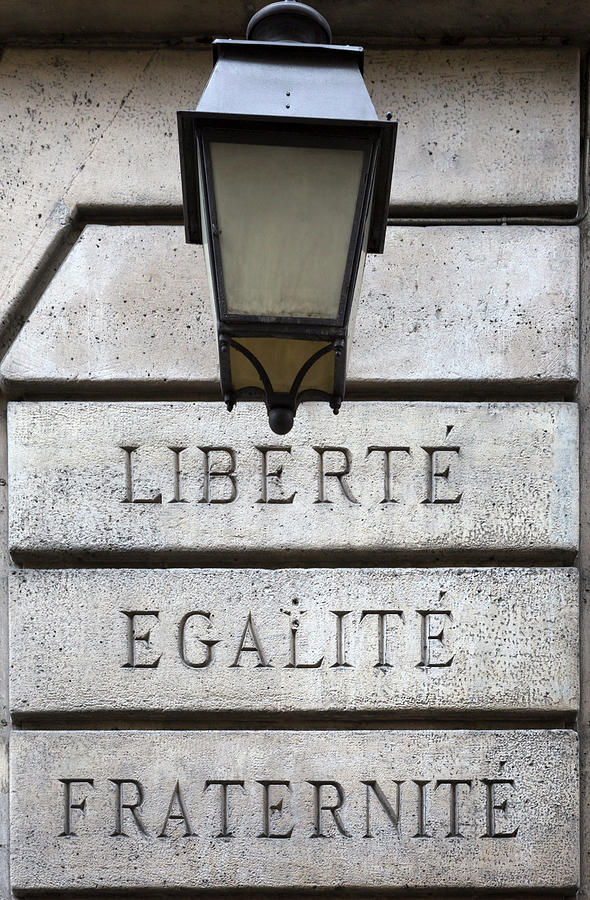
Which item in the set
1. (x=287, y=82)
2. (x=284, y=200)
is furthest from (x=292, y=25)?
(x=284, y=200)

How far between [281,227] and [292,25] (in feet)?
2.01

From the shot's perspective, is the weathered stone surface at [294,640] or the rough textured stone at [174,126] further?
the rough textured stone at [174,126]

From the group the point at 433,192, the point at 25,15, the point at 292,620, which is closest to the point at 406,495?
the point at 292,620

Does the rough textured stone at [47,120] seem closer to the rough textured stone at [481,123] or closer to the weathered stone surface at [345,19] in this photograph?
the weathered stone surface at [345,19]

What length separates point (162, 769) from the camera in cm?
336

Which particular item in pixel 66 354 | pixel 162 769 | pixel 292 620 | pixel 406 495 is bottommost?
pixel 162 769

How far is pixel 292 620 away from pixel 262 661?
0.59 feet

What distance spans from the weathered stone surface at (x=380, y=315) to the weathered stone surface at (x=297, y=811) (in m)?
1.30

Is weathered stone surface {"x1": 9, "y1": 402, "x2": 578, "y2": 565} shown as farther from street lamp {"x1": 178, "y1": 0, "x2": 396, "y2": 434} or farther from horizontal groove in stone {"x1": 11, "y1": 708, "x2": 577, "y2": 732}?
street lamp {"x1": 178, "y1": 0, "x2": 396, "y2": 434}

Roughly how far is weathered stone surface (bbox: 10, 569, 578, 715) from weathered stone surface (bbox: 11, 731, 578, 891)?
0.46 ft

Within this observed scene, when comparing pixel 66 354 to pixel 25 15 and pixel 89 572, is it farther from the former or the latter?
pixel 25 15

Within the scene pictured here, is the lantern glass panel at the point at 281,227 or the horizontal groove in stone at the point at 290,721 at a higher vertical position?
the lantern glass panel at the point at 281,227

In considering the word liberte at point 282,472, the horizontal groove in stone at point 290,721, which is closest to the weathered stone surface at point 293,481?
the word liberte at point 282,472

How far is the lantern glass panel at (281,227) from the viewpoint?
199 centimetres
